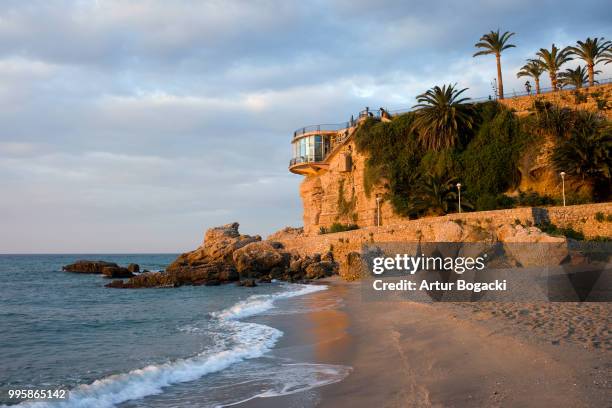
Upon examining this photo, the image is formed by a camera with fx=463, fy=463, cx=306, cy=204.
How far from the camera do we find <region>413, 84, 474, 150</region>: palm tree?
111ft

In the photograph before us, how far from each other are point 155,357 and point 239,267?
28000 mm

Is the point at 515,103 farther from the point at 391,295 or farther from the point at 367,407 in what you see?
the point at 367,407

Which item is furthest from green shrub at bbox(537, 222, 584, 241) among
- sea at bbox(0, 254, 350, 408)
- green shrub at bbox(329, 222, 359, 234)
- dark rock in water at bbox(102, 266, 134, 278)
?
dark rock in water at bbox(102, 266, 134, 278)

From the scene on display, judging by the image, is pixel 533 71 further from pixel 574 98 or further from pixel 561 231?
pixel 561 231

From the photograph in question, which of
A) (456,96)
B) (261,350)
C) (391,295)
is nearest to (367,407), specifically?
(261,350)

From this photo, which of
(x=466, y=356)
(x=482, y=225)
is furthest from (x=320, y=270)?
(x=466, y=356)

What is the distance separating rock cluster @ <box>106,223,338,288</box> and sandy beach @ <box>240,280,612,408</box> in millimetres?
19209

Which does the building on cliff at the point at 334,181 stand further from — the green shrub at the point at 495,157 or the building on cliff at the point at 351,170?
the green shrub at the point at 495,157

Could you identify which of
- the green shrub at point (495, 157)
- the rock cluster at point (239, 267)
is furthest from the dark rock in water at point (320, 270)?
the green shrub at point (495, 157)

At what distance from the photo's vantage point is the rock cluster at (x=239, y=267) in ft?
109

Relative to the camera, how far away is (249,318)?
16.4m

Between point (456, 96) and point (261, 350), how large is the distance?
95.6ft

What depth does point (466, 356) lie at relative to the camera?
7.85 meters

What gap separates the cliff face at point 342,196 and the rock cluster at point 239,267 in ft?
17.5
